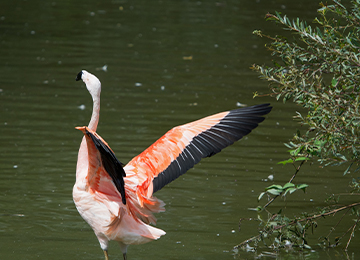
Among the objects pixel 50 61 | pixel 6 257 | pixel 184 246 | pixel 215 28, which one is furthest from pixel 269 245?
pixel 215 28

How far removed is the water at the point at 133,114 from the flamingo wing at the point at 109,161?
45.5 inches

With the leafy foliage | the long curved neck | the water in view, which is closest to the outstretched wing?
the leafy foliage

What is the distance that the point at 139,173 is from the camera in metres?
4.42

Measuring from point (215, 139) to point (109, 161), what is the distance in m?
1.05

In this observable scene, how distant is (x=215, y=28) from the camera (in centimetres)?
1495

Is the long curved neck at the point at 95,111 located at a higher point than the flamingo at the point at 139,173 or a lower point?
higher

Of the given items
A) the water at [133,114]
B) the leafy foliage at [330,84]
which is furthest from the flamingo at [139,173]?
the water at [133,114]

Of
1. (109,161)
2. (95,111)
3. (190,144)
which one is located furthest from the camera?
(190,144)

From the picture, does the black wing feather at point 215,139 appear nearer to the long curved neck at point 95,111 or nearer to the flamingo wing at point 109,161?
the flamingo wing at point 109,161

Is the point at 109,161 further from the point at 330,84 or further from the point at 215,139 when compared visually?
the point at 330,84

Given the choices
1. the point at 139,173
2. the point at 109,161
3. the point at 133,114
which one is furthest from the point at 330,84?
the point at 133,114

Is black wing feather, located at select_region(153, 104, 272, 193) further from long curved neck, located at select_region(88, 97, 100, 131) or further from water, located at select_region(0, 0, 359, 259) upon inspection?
water, located at select_region(0, 0, 359, 259)

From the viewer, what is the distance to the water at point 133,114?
519cm

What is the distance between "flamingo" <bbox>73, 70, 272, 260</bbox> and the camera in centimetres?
414
